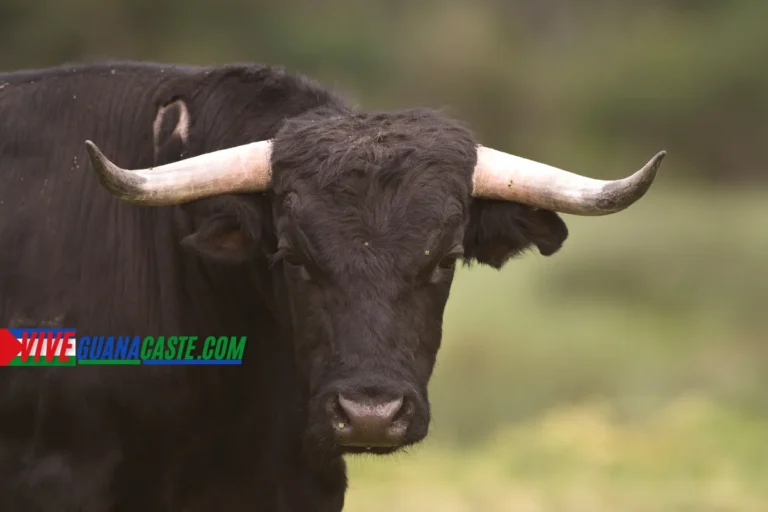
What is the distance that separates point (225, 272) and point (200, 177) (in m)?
0.51

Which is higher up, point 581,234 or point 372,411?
point 372,411

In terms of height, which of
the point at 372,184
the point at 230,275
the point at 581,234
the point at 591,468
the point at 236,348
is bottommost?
the point at 581,234

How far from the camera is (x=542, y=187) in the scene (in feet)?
16.1

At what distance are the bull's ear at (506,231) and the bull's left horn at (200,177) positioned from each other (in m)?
0.83

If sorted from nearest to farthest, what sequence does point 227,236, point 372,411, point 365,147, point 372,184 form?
point 372,411 < point 372,184 < point 365,147 < point 227,236

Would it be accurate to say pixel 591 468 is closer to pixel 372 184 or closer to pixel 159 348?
pixel 159 348

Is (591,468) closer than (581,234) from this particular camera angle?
Yes

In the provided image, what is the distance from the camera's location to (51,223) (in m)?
5.09

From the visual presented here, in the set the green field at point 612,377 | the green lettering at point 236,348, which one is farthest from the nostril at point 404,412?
the green field at point 612,377

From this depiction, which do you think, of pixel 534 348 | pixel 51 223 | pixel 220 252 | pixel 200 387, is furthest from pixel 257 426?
pixel 534 348

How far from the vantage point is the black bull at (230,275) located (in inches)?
180

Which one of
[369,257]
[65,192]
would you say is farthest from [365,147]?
[65,192]

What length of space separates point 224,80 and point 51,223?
918mm

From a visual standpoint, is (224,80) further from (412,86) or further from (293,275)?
(412,86)
